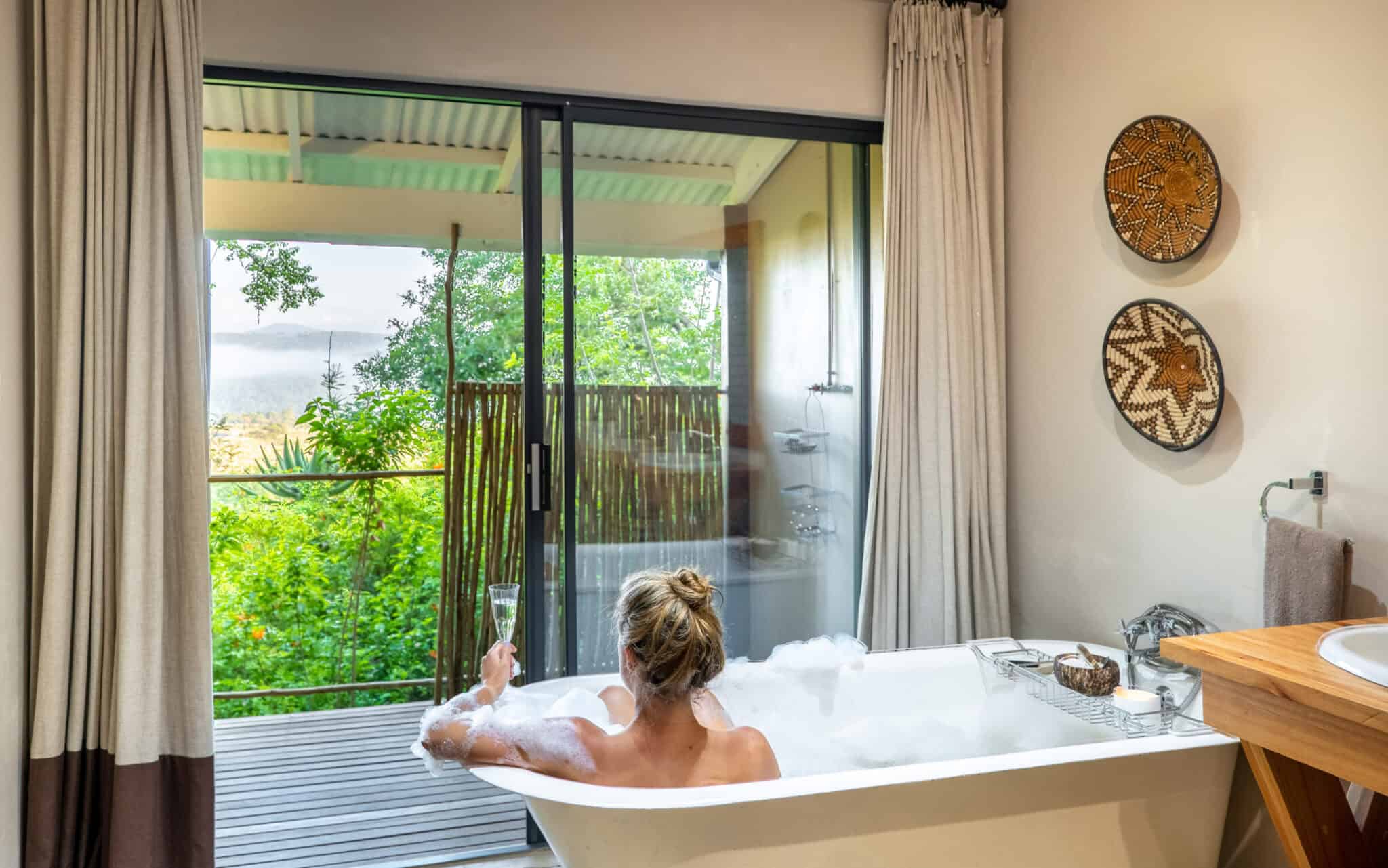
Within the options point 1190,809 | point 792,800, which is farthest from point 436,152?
point 1190,809

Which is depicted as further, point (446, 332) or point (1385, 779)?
point (446, 332)

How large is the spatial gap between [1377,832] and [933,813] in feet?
2.91

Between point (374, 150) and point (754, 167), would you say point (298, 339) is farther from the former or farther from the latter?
point (754, 167)

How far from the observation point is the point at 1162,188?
2.52m

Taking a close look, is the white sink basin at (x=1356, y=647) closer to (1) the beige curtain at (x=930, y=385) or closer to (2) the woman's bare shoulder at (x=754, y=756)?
(2) the woman's bare shoulder at (x=754, y=756)

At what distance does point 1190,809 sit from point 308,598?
4.37 m

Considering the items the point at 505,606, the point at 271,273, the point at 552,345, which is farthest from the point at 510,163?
the point at 505,606

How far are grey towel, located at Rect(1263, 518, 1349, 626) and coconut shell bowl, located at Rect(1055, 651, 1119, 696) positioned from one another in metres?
0.40

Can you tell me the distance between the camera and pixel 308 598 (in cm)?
504

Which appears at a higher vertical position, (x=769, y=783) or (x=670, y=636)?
(x=670, y=636)

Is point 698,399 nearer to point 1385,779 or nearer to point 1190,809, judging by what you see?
point 1190,809

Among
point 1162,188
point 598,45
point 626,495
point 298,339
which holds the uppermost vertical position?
point 598,45

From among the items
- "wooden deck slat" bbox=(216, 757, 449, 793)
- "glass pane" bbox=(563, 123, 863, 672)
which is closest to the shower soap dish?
"glass pane" bbox=(563, 123, 863, 672)

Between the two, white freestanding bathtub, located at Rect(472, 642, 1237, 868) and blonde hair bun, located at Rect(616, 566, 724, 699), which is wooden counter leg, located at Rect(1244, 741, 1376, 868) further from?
blonde hair bun, located at Rect(616, 566, 724, 699)
